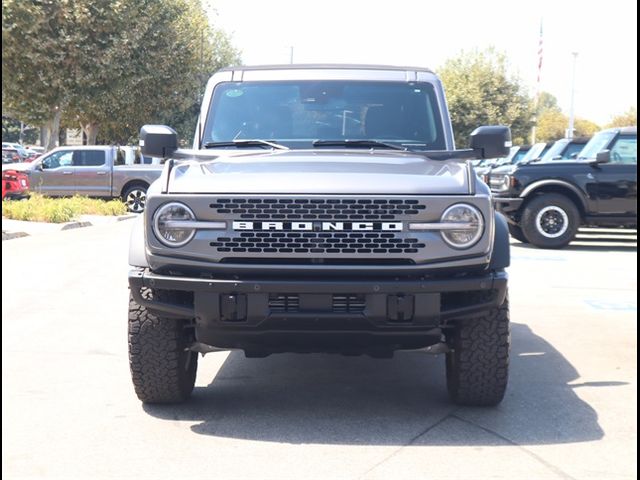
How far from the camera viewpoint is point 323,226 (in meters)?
5.00

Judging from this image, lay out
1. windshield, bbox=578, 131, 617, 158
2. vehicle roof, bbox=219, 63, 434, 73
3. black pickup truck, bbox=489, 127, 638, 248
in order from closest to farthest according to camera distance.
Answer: vehicle roof, bbox=219, 63, 434, 73 < black pickup truck, bbox=489, 127, 638, 248 < windshield, bbox=578, 131, 617, 158

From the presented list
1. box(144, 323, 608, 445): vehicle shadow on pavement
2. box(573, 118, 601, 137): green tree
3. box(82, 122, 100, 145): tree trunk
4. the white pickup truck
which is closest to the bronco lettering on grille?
box(144, 323, 608, 445): vehicle shadow on pavement

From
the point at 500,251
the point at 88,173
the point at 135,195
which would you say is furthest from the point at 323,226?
the point at 88,173

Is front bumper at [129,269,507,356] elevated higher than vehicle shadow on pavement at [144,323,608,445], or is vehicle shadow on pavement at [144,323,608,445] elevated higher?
front bumper at [129,269,507,356]

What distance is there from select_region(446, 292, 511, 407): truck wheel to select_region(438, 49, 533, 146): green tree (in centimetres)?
5355

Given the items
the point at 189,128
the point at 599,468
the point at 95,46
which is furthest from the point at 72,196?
the point at 599,468

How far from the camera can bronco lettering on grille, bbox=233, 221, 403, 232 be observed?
5000 mm

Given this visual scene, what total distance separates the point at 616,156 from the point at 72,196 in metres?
15.3

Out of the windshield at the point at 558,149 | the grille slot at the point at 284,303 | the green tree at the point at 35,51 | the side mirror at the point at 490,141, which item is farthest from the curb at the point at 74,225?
the grille slot at the point at 284,303

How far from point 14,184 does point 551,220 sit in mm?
13726

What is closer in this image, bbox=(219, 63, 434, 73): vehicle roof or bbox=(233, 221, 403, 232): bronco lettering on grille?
bbox=(233, 221, 403, 232): bronco lettering on grille

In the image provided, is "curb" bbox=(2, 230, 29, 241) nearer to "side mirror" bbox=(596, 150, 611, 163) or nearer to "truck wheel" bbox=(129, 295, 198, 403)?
"side mirror" bbox=(596, 150, 611, 163)

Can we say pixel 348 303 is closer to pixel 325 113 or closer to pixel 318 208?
pixel 318 208

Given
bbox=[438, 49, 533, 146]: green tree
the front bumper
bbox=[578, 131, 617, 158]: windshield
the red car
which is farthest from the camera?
bbox=[438, 49, 533, 146]: green tree
